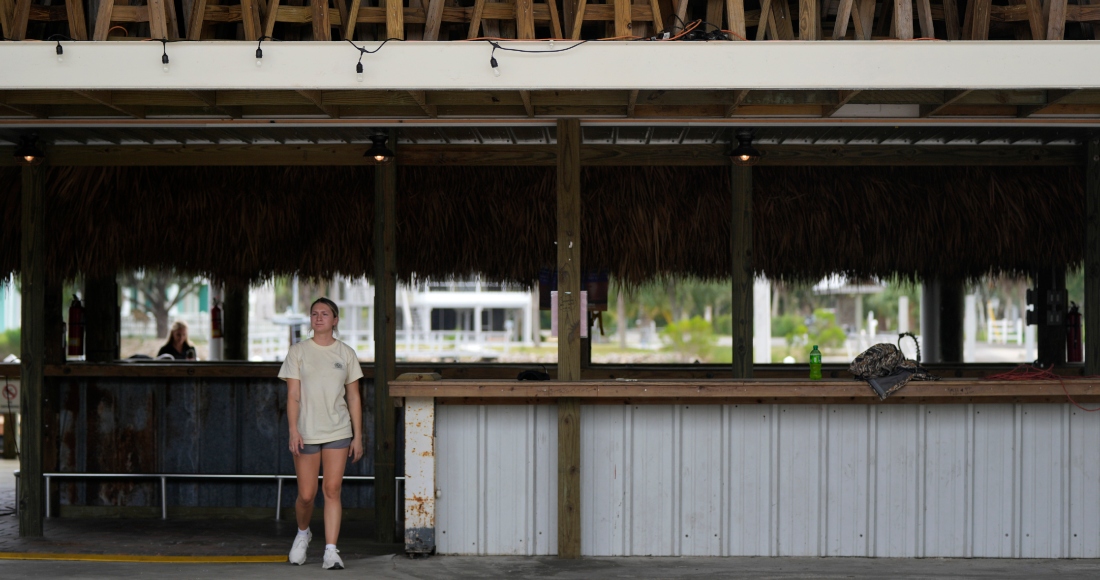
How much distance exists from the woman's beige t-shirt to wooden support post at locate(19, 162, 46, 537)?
2.07 meters

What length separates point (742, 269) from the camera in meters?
6.17

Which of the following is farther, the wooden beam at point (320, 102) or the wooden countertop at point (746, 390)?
the wooden countertop at point (746, 390)

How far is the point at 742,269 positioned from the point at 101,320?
195 inches

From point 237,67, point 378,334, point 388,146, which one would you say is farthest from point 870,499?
point 237,67

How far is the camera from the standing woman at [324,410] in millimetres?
5285

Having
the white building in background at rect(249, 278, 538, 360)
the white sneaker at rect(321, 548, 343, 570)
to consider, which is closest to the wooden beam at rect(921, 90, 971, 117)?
the white sneaker at rect(321, 548, 343, 570)

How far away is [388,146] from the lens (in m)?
6.33

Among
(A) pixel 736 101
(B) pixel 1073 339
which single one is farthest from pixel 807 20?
(B) pixel 1073 339

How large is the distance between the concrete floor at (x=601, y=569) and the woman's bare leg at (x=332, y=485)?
0.80 ft

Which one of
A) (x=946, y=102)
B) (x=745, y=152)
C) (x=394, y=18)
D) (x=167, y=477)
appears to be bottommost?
(x=167, y=477)

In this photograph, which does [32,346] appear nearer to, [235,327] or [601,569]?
[235,327]

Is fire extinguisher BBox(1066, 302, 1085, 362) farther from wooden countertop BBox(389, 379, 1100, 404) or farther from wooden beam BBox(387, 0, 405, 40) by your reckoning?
wooden beam BBox(387, 0, 405, 40)

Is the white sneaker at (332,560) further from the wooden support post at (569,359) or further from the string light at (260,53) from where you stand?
the string light at (260,53)

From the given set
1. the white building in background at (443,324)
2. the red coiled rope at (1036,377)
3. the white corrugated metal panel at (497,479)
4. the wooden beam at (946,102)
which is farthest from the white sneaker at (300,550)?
the white building in background at (443,324)
